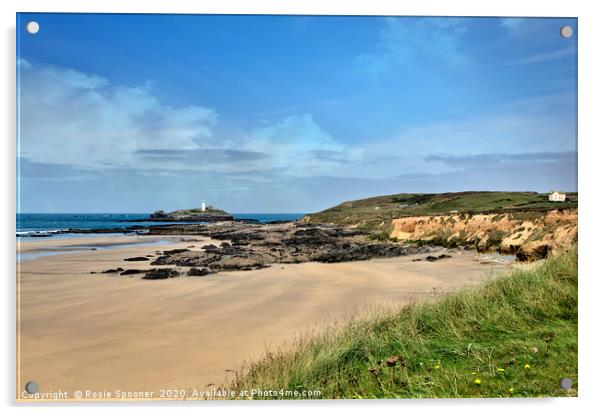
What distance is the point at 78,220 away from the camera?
4.34 meters

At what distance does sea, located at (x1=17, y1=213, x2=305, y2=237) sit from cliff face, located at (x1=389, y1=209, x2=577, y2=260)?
1356mm

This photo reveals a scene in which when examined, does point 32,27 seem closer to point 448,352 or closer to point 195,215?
point 195,215

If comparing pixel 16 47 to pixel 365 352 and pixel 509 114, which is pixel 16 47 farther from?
pixel 509 114

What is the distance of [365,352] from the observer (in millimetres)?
3279

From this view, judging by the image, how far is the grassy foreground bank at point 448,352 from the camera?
315 centimetres

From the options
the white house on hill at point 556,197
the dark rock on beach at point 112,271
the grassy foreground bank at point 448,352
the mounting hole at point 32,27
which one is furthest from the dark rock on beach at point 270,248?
the mounting hole at point 32,27

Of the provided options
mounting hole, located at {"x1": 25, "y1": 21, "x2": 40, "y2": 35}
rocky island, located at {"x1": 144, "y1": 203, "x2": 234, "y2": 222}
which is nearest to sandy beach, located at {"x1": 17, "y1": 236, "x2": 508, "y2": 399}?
rocky island, located at {"x1": 144, "y1": 203, "x2": 234, "y2": 222}

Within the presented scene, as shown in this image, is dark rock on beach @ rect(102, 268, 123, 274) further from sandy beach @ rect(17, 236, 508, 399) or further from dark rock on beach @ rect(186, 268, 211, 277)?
dark rock on beach @ rect(186, 268, 211, 277)

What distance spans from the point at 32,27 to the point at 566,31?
475 centimetres

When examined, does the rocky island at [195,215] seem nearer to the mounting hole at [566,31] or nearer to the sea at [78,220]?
the sea at [78,220]

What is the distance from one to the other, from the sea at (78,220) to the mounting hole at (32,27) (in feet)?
5.17

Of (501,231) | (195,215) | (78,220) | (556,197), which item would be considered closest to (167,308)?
(195,215)

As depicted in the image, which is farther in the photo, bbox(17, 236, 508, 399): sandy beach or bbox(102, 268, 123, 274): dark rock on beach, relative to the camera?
bbox(102, 268, 123, 274): dark rock on beach

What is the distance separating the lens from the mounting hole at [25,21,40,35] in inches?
147
